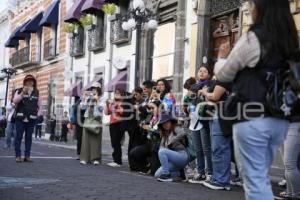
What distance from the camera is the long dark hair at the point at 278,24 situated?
3850 millimetres

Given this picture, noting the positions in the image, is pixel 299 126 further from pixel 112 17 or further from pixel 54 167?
pixel 112 17

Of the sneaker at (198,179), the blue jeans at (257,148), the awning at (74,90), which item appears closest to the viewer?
the blue jeans at (257,148)

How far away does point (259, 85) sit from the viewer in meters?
3.82

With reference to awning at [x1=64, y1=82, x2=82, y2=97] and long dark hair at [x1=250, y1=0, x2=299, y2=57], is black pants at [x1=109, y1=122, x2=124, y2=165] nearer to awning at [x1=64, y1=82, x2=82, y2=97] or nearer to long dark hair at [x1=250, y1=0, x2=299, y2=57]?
long dark hair at [x1=250, y1=0, x2=299, y2=57]

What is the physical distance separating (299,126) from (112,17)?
718 inches

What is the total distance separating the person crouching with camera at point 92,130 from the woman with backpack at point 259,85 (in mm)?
8451

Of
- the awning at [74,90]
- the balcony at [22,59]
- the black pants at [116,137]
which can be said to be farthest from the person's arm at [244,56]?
the balcony at [22,59]

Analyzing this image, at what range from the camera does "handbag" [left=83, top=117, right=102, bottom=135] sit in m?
12.3

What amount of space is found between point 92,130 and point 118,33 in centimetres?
1177

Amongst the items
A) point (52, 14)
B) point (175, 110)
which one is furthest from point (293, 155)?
point (52, 14)

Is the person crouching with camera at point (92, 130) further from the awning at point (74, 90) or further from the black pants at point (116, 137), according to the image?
the awning at point (74, 90)

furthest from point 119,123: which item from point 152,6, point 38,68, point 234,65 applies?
point 38,68

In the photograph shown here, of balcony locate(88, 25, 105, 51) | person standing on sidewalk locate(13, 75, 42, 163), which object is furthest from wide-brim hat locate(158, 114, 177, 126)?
balcony locate(88, 25, 105, 51)

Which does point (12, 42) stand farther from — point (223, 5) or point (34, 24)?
point (223, 5)
